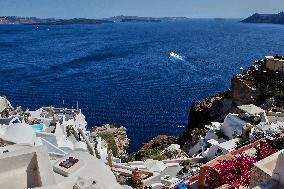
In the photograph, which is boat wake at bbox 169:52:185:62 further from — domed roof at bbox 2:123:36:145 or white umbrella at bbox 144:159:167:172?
domed roof at bbox 2:123:36:145

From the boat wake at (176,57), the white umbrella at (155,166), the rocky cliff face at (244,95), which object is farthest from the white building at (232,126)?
the boat wake at (176,57)

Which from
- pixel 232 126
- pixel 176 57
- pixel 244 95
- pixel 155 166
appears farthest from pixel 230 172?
pixel 176 57

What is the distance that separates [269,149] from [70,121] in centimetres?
2255

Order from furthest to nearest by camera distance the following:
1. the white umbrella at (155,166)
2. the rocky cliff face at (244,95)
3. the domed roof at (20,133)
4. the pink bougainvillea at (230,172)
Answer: the rocky cliff face at (244,95) → the white umbrella at (155,166) → the domed roof at (20,133) → the pink bougainvillea at (230,172)

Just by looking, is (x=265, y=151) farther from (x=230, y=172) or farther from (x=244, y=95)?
(x=244, y=95)

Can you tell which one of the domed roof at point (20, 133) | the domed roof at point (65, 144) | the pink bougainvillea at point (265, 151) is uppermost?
the pink bougainvillea at point (265, 151)

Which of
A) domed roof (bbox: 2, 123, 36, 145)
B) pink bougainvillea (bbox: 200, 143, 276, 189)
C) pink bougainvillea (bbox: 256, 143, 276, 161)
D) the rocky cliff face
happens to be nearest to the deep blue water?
the rocky cliff face

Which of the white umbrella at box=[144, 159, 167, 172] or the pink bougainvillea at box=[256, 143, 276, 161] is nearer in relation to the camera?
the pink bougainvillea at box=[256, 143, 276, 161]

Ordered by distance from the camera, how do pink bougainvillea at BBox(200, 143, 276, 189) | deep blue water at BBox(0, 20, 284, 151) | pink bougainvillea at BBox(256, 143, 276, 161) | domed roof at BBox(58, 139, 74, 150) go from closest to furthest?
pink bougainvillea at BBox(200, 143, 276, 189) → pink bougainvillea at BBox(256, 143, 276, 161) → domed roof at BBox(58, 139, 74, 150) → deep blue water at BBox(0, 20, 284, 151)

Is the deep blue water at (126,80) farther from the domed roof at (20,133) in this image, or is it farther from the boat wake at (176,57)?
the domed roof at (20,133)

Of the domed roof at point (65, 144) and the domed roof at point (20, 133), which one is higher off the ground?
the domed roof at point (20, 133)

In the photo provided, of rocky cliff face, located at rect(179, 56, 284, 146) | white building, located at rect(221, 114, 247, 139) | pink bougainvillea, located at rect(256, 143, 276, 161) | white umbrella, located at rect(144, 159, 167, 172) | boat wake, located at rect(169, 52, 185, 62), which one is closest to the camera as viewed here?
pink bougainvillea, located at rect(256, 143, 276, 161)

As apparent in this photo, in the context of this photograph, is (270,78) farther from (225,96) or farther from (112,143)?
(112,143)

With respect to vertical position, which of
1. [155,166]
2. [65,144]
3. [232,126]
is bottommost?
[155,166]
